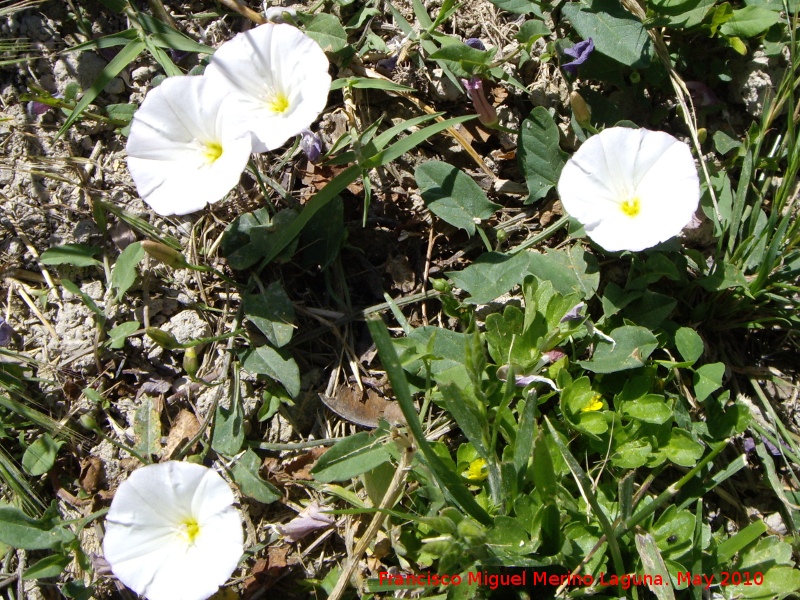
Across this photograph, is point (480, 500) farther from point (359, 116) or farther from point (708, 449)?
point (359, 116)

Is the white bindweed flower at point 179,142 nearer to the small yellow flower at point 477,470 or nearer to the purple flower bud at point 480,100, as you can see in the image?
the purple flower bud at point 480,100

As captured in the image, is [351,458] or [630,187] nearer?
[351,458]

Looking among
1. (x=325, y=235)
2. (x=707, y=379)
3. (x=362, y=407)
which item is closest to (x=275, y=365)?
(x=362, y=407)

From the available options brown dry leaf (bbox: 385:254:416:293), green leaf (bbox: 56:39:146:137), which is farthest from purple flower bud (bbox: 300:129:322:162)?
green leaf (bbox: 56:39:146:137)

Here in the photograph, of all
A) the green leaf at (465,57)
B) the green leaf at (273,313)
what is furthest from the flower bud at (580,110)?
the green leaf at (273,313)

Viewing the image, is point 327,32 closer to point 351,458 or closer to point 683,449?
point 351,458

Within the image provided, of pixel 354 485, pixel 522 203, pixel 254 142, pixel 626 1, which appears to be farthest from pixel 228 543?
pixel 626 1
